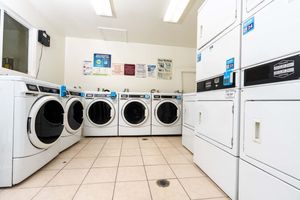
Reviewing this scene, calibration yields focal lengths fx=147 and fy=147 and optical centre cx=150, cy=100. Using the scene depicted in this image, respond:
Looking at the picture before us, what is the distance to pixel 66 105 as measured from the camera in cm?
211

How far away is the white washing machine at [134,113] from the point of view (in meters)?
3.05

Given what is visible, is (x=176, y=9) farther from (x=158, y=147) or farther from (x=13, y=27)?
(x=13, y=27)

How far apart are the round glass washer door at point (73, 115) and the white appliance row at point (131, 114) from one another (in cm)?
42

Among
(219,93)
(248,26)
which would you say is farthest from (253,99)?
(248,26)

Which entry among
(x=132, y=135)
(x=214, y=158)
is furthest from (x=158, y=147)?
(x=214, y=158)

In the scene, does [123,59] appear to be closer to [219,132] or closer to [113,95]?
[113,95]

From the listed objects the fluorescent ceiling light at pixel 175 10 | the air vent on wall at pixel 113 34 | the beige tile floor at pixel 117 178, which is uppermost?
the air vent on wall at pixel 113 34

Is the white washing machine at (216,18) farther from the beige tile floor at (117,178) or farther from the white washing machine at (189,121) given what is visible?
the beige tile floor at (117,178)

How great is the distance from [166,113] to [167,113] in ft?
0.07

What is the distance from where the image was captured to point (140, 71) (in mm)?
3873

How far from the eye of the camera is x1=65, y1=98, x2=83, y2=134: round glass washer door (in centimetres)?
215

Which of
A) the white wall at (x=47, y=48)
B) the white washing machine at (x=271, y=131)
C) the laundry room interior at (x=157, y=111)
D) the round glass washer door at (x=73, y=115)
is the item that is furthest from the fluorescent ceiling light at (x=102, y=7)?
the white washing machine at (x=271, y=131)

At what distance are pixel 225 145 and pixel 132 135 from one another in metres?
2.21

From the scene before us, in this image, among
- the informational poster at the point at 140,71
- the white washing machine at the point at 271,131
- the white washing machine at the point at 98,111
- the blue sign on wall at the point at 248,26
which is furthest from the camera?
the informational poster at the point at 140,71
